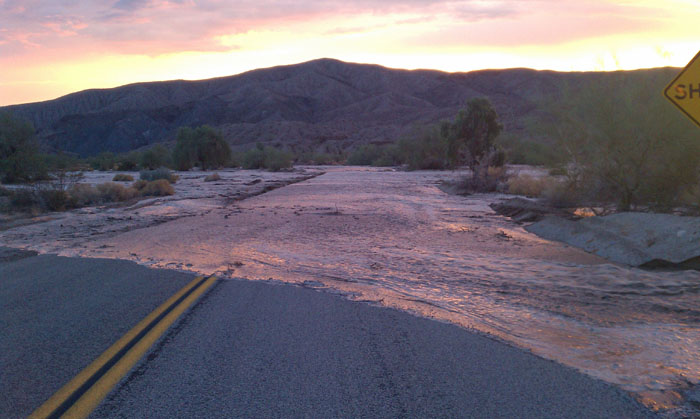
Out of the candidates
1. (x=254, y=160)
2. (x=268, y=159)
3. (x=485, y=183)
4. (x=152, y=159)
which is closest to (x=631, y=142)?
(x=485, y=183)

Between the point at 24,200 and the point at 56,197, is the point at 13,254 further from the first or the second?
the point at 24,200

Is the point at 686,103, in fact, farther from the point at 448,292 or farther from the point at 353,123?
the point at 353,123

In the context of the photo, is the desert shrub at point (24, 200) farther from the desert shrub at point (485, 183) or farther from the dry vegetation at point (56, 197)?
the desert shrub at point (485, 183)

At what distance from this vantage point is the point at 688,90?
6.55 meters

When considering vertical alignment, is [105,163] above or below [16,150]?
below

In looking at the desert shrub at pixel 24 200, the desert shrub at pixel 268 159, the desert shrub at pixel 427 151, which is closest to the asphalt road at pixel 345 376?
the desert shrub at pixel 24 200

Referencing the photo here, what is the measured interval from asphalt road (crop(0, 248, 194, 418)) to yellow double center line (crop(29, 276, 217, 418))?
0.10 meters

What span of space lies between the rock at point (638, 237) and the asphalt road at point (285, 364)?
564cm

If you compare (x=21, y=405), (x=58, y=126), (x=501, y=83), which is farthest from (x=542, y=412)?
(x=58, y=126)

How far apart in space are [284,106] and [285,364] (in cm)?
14134

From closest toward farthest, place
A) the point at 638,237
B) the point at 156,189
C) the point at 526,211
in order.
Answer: the point at 638,237 → the point at 526,211 → the point at 156,189

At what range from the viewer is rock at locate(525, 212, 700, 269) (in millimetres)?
9539

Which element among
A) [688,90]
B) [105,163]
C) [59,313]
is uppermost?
[688,90]

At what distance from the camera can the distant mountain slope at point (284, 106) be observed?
120750mm
